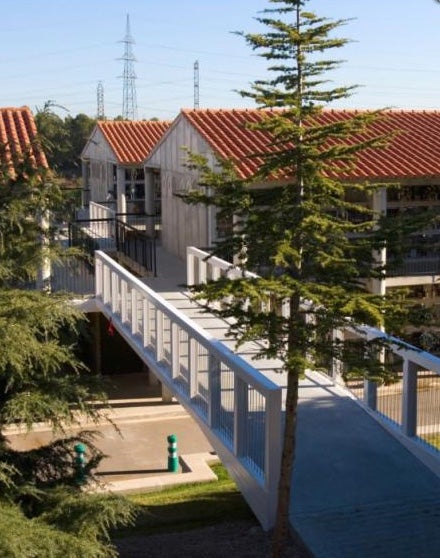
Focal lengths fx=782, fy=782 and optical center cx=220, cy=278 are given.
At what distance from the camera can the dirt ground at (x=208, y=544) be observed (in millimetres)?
8102

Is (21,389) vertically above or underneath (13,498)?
above

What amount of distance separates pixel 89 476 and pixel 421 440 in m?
3.71

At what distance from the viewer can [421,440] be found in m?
8.84

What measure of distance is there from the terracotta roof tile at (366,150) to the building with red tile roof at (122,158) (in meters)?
5.77

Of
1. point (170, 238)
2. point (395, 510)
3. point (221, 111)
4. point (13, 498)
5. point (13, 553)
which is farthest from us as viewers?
point (170, 238)

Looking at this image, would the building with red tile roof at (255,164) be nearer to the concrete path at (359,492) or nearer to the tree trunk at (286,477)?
the concrete path at (359,492)


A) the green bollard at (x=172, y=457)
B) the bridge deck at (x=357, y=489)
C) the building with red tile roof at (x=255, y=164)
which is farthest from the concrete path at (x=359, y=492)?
the building with red tile roof at (x=255, y=164)

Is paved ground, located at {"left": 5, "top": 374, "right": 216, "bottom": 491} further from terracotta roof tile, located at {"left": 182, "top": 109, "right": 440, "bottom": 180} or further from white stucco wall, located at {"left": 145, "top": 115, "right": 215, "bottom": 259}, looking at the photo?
terracotta roof tile, located at {"left": 182, "top": 109, "right": 440, "bottom": 180}

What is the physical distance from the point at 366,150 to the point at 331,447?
10570 mm

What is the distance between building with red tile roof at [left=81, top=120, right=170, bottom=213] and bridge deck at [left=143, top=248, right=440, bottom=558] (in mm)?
15569

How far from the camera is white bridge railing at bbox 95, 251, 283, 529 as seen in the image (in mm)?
7988

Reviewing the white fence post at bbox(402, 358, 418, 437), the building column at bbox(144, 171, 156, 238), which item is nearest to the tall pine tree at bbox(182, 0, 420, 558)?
the white fence post at bbox(402, 358, 418, 437)

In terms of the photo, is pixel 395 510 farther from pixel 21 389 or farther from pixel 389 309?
pixel 21 389

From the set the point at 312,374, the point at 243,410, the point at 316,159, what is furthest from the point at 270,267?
the point at 312,374
